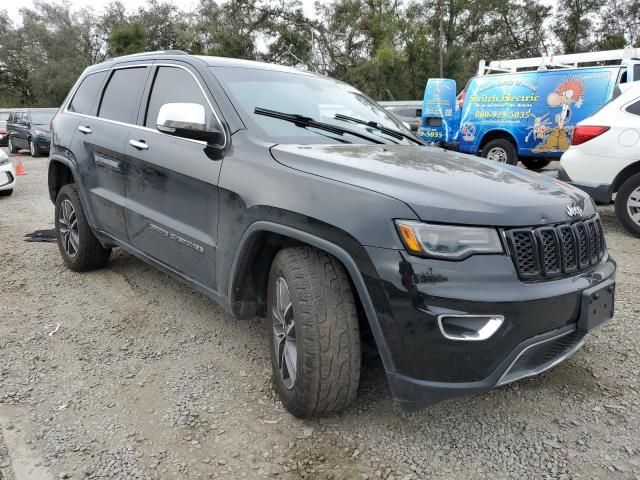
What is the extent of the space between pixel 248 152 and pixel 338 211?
0.71 meters

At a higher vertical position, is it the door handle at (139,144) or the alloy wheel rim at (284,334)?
the door handle at (139,144)

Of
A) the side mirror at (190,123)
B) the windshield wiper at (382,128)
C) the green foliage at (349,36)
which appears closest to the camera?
the side mirror at (190,123)

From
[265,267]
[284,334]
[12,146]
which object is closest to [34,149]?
[12,146]

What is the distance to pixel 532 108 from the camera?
9312 mm

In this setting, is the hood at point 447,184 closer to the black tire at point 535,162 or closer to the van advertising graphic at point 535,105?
the van advertising graphic at point 535,105

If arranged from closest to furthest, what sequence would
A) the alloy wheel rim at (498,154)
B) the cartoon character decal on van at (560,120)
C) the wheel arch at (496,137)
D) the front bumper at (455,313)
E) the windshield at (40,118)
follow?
the front bumper at (455,313) < the cartoon character decal on van at (560,120) < the wheel arch at (496,137) < the alloy wheel rim at (498,154) < the windshield at (40,118)

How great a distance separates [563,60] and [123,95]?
40.8 ft

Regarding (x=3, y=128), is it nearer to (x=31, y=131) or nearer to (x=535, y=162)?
(x=31, y=131)

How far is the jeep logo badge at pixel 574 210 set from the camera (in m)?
2.18

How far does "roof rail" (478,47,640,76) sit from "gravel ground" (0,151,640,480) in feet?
33.6

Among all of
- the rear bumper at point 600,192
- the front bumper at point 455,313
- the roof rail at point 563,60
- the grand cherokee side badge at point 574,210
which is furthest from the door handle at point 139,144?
the roof rail at point 563,60

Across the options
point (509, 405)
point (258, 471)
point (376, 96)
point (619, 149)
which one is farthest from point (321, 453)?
point (376, 96)

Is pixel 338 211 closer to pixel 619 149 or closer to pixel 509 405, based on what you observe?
pixel 509 405

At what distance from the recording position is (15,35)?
1847 inches
